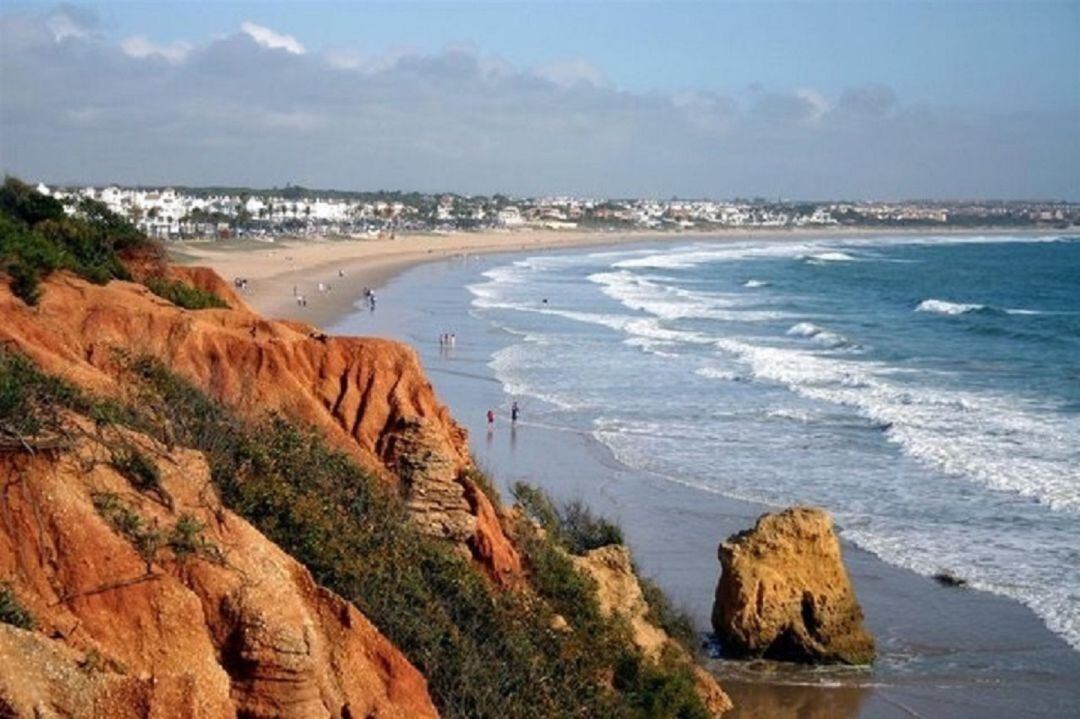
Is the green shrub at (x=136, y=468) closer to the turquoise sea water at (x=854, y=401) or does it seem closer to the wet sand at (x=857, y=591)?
the wet sand at (x=857, y=591)

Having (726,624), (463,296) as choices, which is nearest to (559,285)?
(463,296)

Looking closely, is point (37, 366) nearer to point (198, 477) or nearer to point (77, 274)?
point (198, 477)

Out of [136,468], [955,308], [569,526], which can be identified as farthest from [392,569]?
[955,308]

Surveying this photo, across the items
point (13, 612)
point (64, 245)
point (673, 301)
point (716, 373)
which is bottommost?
point (673, 301)

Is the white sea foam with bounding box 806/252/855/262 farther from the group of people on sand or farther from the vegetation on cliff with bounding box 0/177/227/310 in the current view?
the vegetation on cliff with bounding box 0/177/227/310

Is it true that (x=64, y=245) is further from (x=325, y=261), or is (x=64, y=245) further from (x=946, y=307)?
(x=325, y=261)

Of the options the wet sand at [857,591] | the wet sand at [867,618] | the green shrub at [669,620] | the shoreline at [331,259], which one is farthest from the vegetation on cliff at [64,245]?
the shoreline at [331,259]
